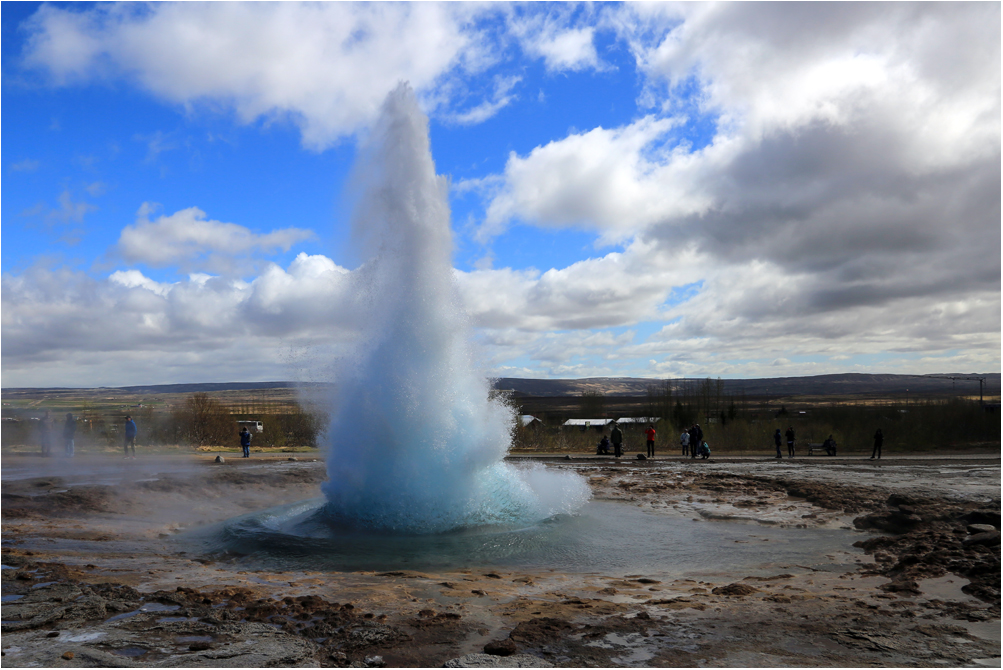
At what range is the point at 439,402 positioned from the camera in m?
11.7

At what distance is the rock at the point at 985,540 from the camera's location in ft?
28.5

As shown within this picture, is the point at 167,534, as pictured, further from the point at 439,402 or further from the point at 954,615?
the point at 954,615

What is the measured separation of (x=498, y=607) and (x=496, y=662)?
60.6 inches

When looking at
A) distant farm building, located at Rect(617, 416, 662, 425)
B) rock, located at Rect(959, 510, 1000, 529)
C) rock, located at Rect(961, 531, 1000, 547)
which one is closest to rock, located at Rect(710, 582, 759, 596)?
rock, located at Rect(961, 531, 1000, 547)

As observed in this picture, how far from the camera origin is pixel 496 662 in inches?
193

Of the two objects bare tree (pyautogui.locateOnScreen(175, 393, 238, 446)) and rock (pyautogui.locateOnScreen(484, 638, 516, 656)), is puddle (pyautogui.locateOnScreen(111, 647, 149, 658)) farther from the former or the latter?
bare tree (pyautogui.locateOnScreen(175, 393, 238, 446))

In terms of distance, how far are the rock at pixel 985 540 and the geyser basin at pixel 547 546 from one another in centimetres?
144

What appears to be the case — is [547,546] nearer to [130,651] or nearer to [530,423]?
[130,651]

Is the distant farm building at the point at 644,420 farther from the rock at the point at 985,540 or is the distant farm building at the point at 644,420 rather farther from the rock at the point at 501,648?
the rock at the point at 501,648

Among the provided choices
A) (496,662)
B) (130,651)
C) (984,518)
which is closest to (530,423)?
(984,518)

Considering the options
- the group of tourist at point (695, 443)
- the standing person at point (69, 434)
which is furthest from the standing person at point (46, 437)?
the group of tourist at point (695, 443)

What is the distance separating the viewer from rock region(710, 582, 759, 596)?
Result: 269 inches

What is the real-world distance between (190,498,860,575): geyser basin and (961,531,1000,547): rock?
56.6 inches

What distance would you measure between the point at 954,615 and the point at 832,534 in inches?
198
